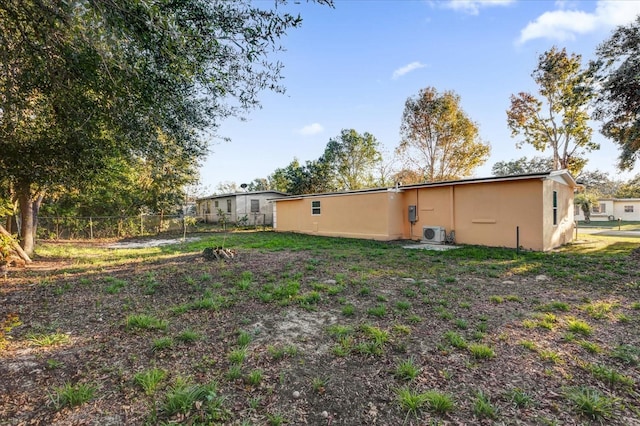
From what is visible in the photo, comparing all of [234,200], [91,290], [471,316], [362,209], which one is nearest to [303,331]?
[471,316]

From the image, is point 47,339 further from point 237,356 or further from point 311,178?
point 311,178

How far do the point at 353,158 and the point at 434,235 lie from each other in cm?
1702

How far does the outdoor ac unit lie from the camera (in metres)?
10.8

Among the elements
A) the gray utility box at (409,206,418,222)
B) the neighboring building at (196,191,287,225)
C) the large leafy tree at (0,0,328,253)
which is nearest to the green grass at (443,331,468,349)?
the large leafy tree at (0,0,328,253)

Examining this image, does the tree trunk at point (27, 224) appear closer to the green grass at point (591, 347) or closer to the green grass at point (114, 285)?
the green grass at point (114, 285)

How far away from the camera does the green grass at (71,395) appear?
2117mm

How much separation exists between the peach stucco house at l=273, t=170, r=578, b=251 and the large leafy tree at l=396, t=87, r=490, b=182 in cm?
1054

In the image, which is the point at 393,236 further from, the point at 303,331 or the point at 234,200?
the point at 234,200

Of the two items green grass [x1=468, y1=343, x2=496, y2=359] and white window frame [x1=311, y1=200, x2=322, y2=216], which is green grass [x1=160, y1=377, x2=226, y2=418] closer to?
green grass [x1=468, y1=343, x2=496, y2=359]

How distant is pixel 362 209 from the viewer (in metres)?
13.0

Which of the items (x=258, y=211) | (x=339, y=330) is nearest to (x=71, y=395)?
(x=339, y=330)

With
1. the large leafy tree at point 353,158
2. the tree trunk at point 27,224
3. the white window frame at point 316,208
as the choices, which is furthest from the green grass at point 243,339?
the large leafy tree at point 353,158

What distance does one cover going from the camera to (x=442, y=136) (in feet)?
71.2

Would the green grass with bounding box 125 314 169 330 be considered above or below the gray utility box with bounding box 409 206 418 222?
below
